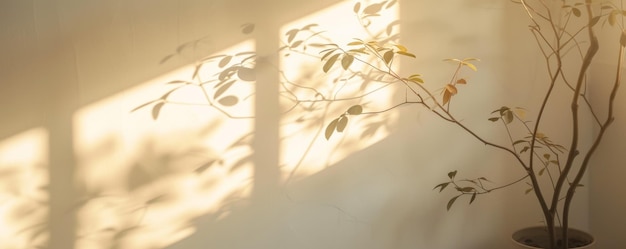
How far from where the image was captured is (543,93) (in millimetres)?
2150

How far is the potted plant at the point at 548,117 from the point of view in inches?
75.1

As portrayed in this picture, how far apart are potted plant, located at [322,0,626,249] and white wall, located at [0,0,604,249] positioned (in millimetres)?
38

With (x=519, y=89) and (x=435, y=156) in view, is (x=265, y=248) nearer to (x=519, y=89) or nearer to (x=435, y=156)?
(x=435, y=156)

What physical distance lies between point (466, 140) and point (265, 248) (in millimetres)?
663

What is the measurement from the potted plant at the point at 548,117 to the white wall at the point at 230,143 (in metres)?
0.04

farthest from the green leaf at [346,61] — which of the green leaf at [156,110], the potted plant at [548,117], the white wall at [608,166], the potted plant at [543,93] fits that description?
the white wall at [608,166]

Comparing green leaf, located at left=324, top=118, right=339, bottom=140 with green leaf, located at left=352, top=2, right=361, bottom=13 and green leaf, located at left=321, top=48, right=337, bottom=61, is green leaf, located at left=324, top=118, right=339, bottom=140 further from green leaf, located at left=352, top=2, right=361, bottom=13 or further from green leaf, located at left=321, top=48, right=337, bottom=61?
green leaf, located at left=352, top=2, right=361, bottom=13

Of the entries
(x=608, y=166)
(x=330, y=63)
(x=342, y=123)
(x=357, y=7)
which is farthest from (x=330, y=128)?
(x=608, y=166)

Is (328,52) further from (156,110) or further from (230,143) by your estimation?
(156,110)

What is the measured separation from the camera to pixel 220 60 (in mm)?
1720

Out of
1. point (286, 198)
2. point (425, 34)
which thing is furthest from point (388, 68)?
point (286, 198)

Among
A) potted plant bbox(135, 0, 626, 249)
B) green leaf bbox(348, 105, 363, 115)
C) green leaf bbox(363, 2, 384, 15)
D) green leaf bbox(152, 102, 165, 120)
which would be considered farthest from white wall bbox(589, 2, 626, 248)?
green leaf bbox(152, 102, 165, 120)

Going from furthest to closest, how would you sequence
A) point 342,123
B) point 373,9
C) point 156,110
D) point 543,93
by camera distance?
point 543,93, point 373,9, point 342,123, point 156,110

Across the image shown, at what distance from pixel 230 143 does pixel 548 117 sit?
991mm
